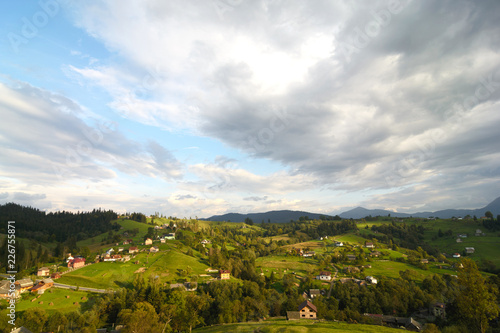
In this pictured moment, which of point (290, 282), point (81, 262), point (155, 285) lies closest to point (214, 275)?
point (290, 282)

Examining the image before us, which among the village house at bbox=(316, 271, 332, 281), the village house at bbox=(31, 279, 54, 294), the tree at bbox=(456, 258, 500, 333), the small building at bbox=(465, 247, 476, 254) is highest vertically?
the tree at bbox=(456, 258, 500, 333)

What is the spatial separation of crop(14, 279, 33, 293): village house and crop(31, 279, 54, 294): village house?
3.50 meters

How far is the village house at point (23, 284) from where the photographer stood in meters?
83.7

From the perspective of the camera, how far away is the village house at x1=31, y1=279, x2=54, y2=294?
81.2 meters

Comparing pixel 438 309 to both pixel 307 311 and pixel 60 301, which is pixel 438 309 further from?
pixel 60 301

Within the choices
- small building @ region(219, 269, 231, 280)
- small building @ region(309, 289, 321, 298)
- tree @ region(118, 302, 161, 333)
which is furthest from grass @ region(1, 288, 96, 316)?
small building @ region(309, 289, 321, 298)

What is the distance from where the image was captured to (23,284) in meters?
85.6

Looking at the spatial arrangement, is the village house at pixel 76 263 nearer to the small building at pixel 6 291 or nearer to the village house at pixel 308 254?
the small building at pixel 6 291

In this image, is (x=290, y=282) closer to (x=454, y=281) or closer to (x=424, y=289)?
(x=424, y=289)

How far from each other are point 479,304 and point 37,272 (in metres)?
150

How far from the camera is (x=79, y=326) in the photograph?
6059 centimetres

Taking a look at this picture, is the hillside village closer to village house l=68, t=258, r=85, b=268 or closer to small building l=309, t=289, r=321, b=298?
small building l=309, t=289, r=321, b=298

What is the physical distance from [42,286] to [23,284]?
9290 millimetres

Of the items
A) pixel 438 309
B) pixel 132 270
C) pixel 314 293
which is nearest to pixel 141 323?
pixel 132 270
